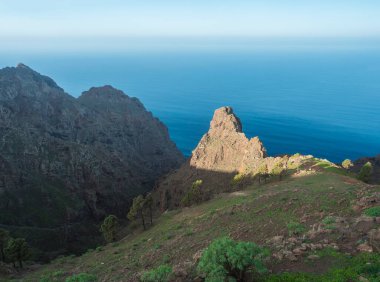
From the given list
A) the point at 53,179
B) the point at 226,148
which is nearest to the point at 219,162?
the point at 226,148

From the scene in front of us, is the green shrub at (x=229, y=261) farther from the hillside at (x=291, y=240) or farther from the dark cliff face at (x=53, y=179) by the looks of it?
the dark cliff face at (x=53, y=179)

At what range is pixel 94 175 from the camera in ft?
498

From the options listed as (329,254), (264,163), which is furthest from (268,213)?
(264,163)

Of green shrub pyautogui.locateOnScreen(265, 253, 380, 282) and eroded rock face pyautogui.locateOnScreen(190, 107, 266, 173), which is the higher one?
green shrub pyautogui.locateOnScreen(265, 253, 380, 282)

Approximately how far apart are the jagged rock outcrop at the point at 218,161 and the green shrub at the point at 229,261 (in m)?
83.0

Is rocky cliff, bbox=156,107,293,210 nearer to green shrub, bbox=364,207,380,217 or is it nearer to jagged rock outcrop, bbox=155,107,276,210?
jagged rock outcrop, bbox=155,107,276,210

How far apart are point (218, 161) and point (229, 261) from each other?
358 ft

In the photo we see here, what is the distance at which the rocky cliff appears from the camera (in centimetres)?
10972

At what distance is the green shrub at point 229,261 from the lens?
18.1 m

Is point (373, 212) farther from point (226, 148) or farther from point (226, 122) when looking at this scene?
point (226, 122)

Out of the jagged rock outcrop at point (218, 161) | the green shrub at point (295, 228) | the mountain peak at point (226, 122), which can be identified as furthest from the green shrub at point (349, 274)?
the mountain peak at point (226, 122)

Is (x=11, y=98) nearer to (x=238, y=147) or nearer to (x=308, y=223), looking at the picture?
(x=238, y=147)

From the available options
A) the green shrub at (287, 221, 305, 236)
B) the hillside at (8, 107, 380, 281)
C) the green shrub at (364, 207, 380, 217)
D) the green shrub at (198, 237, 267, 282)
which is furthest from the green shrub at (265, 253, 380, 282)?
the green shrub at (364, 207, 380, 217)

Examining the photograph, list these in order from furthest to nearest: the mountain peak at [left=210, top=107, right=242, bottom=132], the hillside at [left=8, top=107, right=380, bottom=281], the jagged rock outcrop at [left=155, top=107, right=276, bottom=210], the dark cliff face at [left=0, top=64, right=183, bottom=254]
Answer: the mountain peak at [left=210, top=107, right=242, bottom=132] → the dark cliff face at [left=0, top=64, right=183, bottom=254] → the jagged rock outcrop at [left=155, top=107, right=276, bottom=210] → the hillside at [left=8, top=107, right=380, bottom=281]
